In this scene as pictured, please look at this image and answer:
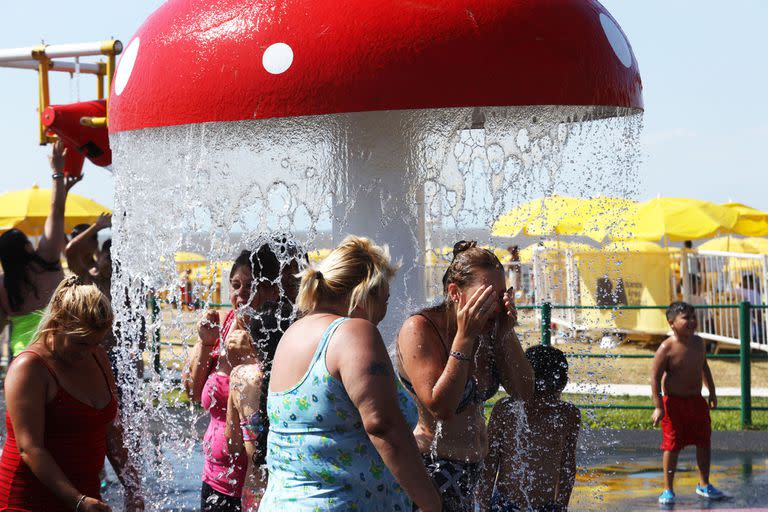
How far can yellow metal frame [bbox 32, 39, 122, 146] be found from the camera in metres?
5.44

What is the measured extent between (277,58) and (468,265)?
967 mm

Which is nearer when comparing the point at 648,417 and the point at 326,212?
the point at 326,212

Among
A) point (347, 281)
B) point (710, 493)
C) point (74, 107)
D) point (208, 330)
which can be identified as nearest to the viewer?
point (347, 281)

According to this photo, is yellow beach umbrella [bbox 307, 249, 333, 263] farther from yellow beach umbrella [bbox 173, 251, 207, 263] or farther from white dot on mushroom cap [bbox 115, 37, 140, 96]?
white dot on mushroom cap [bbox 115, 37, 140, 96]

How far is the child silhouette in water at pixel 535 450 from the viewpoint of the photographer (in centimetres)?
438

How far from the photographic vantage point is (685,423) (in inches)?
291

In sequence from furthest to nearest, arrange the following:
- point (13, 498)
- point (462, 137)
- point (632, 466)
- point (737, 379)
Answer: point (737, 379), point (632, 466), point (462, 137), point (13, 498)

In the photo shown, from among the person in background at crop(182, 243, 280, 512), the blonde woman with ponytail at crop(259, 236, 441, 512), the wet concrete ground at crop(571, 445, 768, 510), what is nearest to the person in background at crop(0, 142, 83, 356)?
the person in background at crop(182, 243, 280, 512)

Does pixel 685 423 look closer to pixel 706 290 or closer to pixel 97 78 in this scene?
pixel 97 78

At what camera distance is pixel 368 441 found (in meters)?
2.98

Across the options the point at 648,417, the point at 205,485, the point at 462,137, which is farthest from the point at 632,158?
the point at 648,417

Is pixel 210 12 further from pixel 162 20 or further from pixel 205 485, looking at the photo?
pixel 205 485

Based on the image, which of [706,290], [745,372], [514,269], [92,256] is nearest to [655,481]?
[745,372]

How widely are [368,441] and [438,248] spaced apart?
1.72 meters
